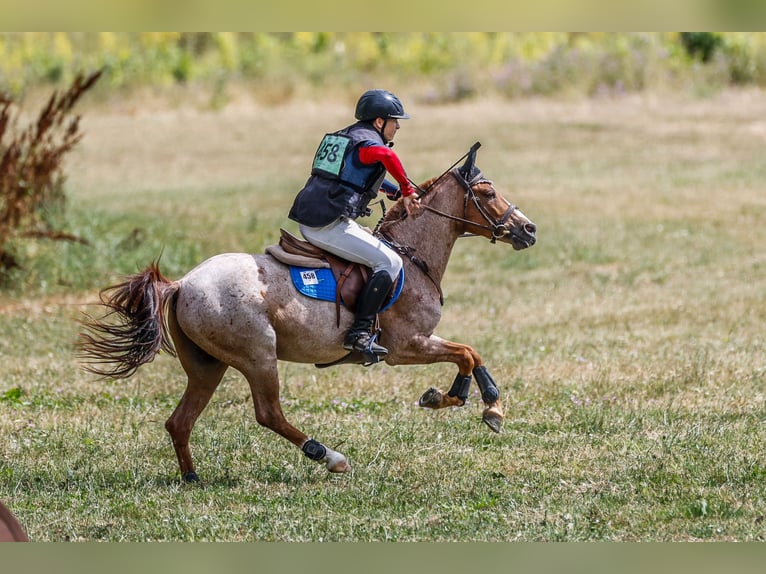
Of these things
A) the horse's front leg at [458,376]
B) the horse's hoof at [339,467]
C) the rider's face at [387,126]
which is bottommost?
the horse's hoof at [339,467]

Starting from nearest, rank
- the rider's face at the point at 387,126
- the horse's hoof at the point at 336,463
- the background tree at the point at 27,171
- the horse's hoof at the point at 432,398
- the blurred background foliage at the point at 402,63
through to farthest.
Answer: the horse's hoof at the point at 336,463 → the rider's face at the point at 387,126 → the horse's hoof at the point at 432,398 → the background tree at the point at 27,171 → the blurred background foliage at the point at 402,63

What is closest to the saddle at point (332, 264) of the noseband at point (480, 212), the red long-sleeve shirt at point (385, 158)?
the red long-sleeve shirt at point (385, 158)

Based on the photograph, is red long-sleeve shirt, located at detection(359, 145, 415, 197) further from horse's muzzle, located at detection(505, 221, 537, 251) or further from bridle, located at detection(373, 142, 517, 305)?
horse's muzzle, located at detection(505, 221, 537, 251)

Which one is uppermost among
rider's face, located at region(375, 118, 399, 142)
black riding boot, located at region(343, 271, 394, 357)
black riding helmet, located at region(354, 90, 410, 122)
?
black riding helmet, located at region(354, 90, 410, 122)

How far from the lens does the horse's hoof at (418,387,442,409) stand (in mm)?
8539

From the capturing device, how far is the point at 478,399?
35.1 ft

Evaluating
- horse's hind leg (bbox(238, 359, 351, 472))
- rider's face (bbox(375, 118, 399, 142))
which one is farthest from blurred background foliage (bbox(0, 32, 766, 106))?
horse's hind leg (bbox(238, 359, 351, 472))

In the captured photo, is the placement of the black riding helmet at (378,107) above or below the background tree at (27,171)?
A: above

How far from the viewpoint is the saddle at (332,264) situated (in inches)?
328

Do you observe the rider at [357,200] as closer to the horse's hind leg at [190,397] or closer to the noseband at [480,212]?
the noseband at [480,212]

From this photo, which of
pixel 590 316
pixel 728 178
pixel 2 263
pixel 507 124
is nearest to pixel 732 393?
pixel 590 316

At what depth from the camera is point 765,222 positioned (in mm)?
19812

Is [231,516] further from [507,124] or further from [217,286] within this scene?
[507,124]

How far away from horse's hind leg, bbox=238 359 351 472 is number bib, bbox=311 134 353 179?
1311 mm
